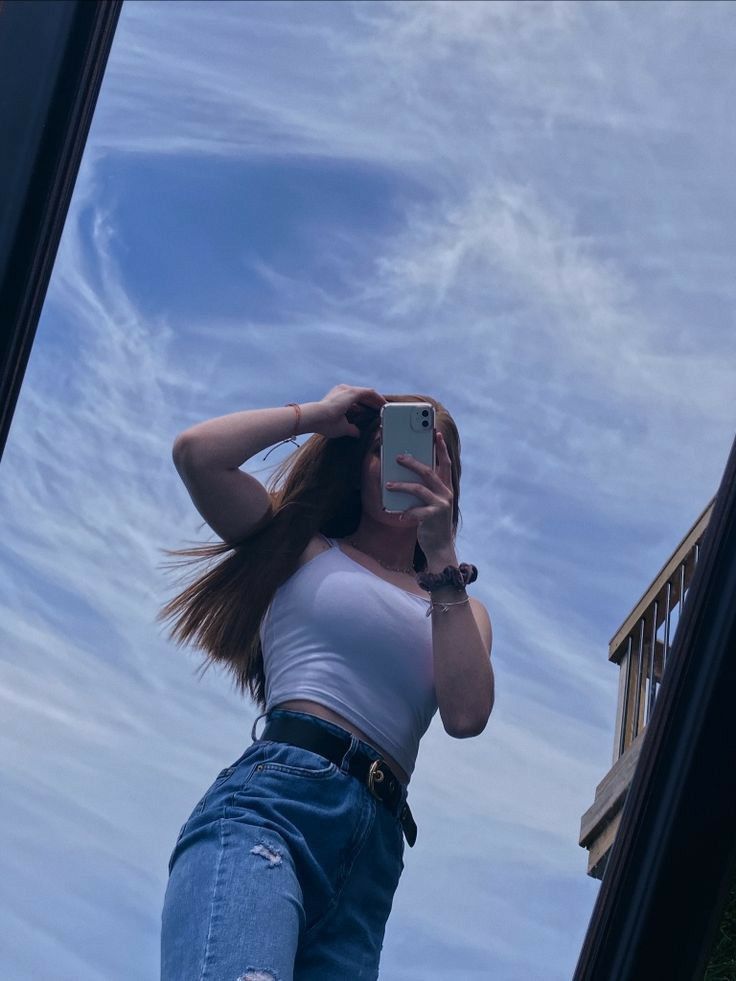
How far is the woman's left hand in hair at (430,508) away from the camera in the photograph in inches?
62.6

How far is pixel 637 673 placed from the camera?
63.4 inches

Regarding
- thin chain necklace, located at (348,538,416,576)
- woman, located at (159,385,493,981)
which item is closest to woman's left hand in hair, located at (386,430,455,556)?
woman, located at (159,385,493,981)

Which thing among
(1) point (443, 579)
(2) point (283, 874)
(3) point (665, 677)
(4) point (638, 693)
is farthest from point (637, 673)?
(2) point (283, 874)

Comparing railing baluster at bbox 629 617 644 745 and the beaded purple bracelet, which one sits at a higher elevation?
the beaded purple bracelet

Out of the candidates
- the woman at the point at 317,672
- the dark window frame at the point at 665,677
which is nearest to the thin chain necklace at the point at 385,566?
the woman at the point at 317,672

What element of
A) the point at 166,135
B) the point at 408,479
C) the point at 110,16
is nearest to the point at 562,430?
the point at 408,479

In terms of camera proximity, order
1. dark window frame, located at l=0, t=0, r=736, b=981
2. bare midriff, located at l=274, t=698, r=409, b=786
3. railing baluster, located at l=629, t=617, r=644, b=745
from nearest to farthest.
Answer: dark window frame, located at l=0, t=0, r=736, b=981
bare midriff, located at l=274, t=698, r=409, b=786
railing baluster, located at l=629, t=617, r=644, b=745

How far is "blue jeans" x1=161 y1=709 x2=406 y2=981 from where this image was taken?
1.24 meters

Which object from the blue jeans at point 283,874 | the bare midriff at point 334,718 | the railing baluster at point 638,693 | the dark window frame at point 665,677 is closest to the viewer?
the blue jeans at point 283,874

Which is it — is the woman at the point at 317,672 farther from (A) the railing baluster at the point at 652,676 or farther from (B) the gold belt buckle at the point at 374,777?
(A) the railing baluster at the point at 652,676

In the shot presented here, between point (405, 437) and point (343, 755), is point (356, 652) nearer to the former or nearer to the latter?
point (343, 755)

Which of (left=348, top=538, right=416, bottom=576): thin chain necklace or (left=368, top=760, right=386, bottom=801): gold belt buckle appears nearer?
(left=368, top=760, right=386, bottom=801): gold belt buckle

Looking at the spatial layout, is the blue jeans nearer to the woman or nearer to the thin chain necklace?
the woman

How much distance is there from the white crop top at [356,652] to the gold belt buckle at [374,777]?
0.05 meters
